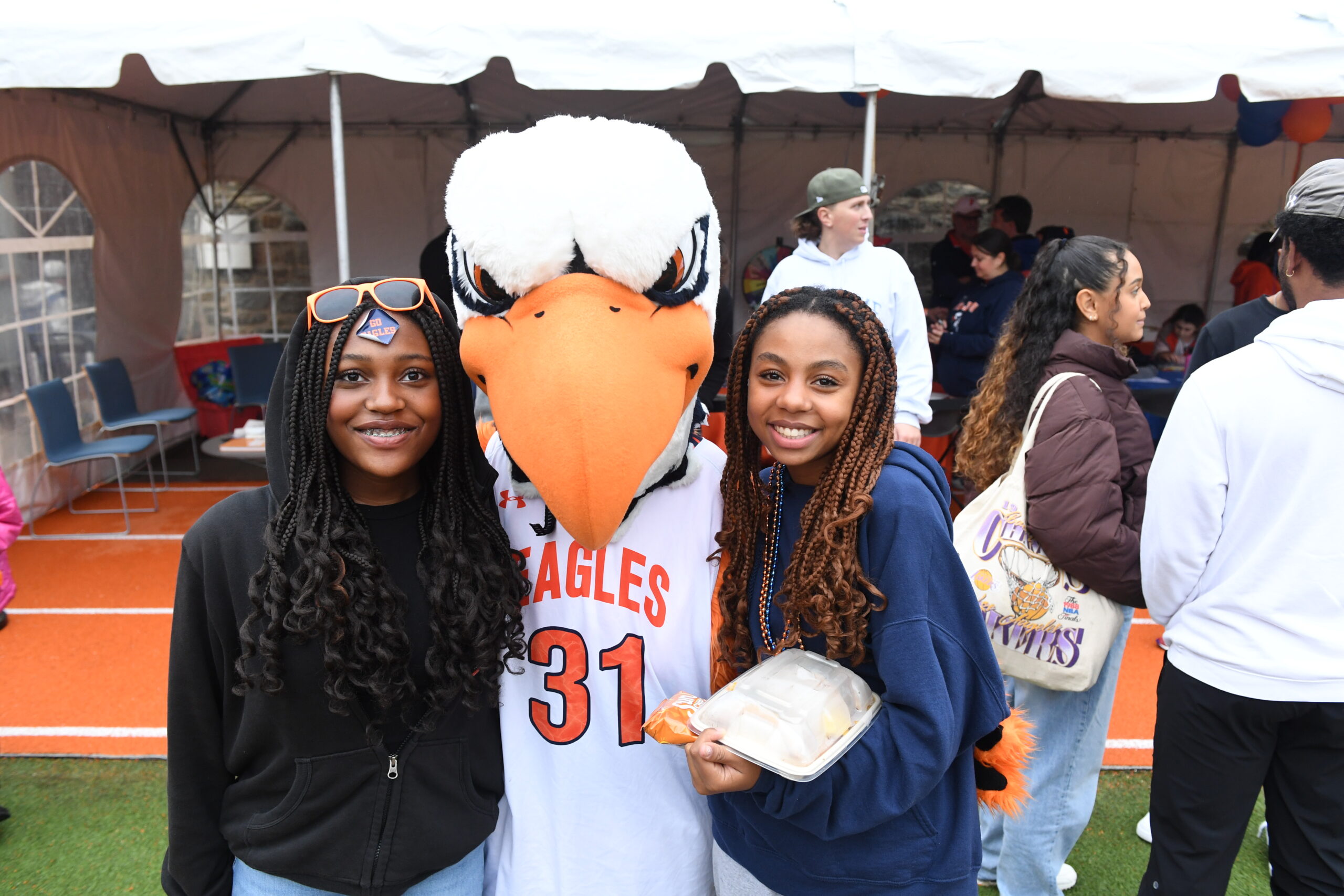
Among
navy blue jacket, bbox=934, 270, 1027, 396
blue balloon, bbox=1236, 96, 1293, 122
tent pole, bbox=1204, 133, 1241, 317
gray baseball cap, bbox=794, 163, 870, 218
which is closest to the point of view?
gray baseball cap, bbox=794, 163, 870, 218

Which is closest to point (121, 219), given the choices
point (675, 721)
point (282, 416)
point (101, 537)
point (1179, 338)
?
point (101, 537)

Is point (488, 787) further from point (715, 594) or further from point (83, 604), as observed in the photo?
point (83, 604)

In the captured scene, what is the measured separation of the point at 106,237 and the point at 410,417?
702 cm

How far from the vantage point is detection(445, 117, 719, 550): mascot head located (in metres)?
1.18

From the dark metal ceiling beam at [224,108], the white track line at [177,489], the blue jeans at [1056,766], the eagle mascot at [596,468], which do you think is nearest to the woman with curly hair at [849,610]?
the eagle mascot at [596,468]

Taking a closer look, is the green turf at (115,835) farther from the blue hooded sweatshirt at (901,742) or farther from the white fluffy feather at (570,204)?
the white fluffy feather at (570,204)

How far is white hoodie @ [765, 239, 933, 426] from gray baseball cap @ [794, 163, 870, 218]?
9.4 inches

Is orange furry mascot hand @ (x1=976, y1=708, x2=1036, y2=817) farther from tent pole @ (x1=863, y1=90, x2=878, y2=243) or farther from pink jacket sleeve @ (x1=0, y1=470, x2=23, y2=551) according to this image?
tent pole @ (x1=863, y1=90, x2=878, y2=243)

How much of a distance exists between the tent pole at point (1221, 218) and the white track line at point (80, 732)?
32.1ft

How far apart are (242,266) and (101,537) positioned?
426 centimetres

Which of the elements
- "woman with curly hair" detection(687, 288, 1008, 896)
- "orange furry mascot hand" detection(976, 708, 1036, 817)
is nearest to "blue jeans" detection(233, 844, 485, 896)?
"woman with curly hair" detection(687, 288, 1008, 896)

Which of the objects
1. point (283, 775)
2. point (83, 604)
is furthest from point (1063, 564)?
point (83, 604)

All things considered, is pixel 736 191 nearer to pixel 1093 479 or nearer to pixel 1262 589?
pixel 1093 479

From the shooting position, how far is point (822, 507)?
1.35 meters
